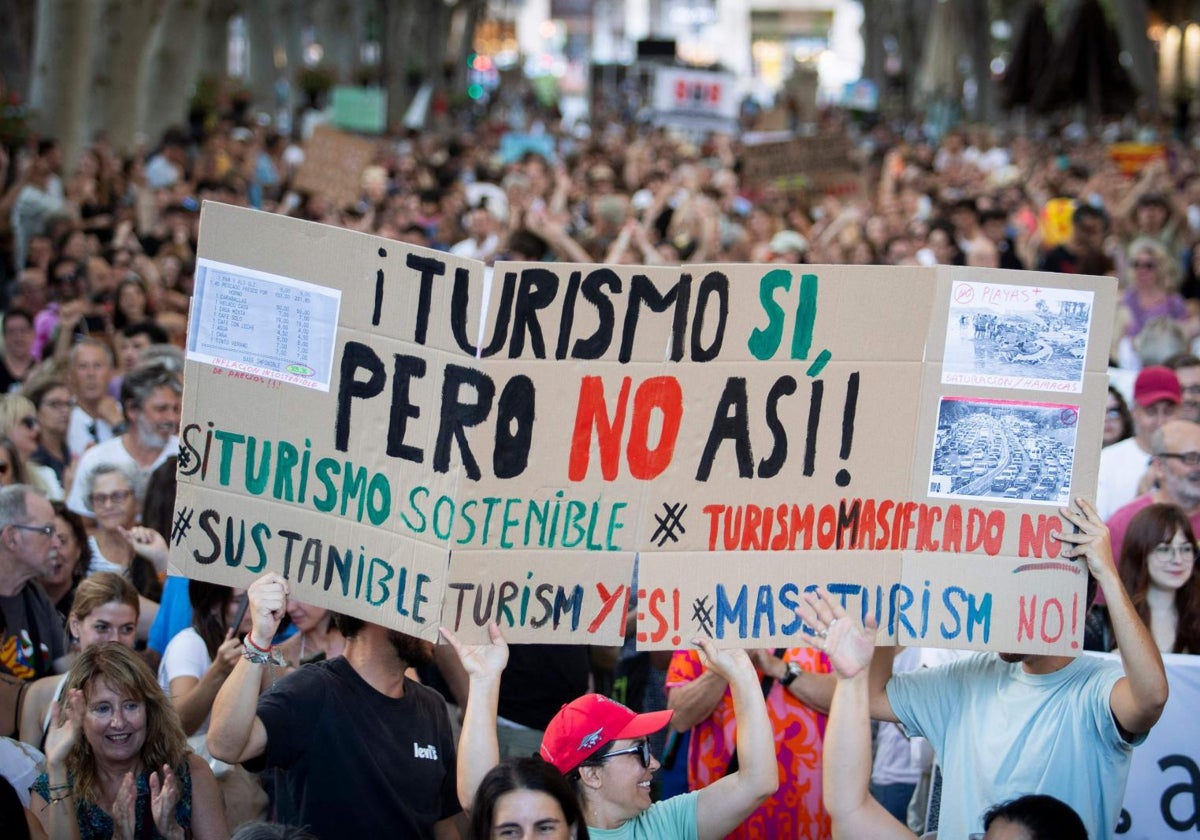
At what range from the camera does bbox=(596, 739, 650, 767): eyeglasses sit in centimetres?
434


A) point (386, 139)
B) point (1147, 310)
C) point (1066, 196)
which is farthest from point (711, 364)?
point (386, 139)

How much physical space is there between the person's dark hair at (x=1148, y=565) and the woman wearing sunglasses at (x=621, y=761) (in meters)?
1.87

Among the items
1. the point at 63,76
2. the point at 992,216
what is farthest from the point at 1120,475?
the point at 63,76

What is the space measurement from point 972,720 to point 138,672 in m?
2.18

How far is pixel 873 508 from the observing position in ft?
15.0

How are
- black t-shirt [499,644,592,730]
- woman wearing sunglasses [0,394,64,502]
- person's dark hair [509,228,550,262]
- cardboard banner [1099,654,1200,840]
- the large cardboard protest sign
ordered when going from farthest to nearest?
1. person's dark hair [509,228,550,262]
2. woman wearing sunglasses [0,394,64,502]
3. black t-shirt [499,644,592,730]
4. cardboard banner [1099,654,1200,840]
5. the large cardboard protest sign

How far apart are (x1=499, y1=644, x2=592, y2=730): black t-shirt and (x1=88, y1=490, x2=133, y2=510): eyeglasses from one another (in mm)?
1744

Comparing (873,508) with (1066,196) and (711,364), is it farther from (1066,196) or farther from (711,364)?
(1066,196)

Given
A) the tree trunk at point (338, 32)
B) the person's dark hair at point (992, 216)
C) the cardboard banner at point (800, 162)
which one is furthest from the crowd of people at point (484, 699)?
the tree trunk at point (338, 32)

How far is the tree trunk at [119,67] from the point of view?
22.5m

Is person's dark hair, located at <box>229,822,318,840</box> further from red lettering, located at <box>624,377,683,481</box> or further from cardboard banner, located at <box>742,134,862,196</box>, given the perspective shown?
cardboard banner, located at <box>742,134,862,196</box>

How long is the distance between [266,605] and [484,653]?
1.83ft

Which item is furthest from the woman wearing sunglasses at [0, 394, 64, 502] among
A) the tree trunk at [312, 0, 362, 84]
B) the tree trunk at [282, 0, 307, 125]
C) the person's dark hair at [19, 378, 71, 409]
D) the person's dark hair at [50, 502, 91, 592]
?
the tree trunk at [312, 0, 362, 84]

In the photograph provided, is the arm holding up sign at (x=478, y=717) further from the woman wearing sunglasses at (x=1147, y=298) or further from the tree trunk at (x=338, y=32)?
the tree trunk at (x=338, y=32)
